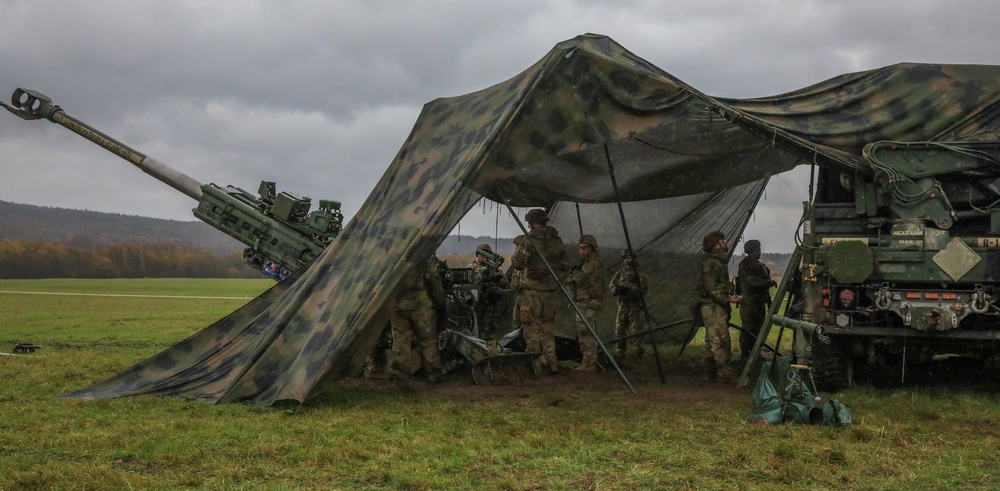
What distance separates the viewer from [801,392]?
7.50m

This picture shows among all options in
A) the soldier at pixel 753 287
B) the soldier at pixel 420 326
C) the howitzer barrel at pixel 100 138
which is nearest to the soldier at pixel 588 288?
Answer: the soldier at pixel 753 287

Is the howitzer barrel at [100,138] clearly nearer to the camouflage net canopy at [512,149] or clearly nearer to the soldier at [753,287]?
the camouflage net canopy at [512,149]

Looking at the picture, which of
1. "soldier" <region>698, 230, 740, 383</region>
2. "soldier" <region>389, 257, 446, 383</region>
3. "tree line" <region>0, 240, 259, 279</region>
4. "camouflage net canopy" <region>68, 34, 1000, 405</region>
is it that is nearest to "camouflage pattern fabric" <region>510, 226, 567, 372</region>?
"camouflage net canopy" <region>68, 34, 1000, 405</region>

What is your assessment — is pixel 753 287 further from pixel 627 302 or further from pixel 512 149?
pixel 512 149

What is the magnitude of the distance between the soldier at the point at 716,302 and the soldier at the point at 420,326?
3.09 m

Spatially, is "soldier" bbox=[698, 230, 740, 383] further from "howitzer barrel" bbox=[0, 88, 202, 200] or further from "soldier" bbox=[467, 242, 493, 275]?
"howitzer barrel" bbox=[0, 88, 202, 200]

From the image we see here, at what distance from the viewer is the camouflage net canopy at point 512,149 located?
27.8 feet

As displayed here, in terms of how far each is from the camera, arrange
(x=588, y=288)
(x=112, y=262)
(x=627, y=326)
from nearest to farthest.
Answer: (x=588, y=288) → (x=627, y=326) → (x=112, y=262)

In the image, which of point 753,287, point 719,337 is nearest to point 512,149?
point 719,337

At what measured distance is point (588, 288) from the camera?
11797mm

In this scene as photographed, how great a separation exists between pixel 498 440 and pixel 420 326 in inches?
139

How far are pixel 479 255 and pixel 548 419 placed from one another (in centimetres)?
485

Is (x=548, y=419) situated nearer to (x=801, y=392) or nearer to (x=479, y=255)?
(x=801, y=392)

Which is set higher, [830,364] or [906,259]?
[906,259]
